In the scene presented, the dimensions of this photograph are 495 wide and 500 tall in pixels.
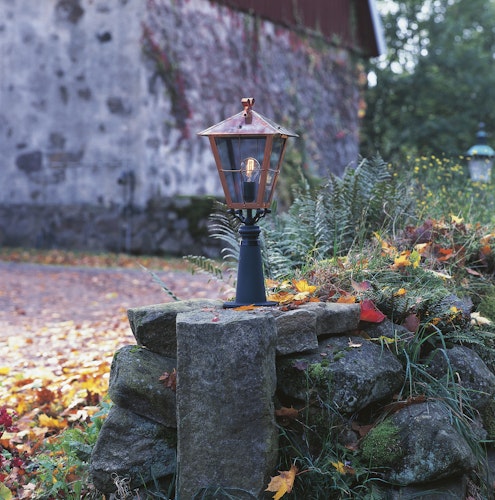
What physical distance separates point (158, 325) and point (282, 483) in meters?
0.85

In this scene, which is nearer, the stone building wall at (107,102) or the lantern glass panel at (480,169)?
the lantern glass panel at (480,169)

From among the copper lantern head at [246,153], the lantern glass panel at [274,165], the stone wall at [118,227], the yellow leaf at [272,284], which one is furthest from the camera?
the stone wall at [118,227]

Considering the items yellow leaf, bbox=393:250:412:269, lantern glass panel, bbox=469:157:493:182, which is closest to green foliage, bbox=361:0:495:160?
lantern glass panel, bbox=469:157:493:182

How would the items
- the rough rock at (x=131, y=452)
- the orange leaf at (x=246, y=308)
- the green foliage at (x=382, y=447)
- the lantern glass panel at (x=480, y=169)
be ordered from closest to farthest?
the green foliage at (x=382, y=447), the rough rock at (x=131, y=452), the orange leaf at (x=246, y=308), the lantern glass panel at (x=480, y=169)

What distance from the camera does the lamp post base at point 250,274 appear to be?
316cm

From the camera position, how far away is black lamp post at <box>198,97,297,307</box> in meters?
3.13

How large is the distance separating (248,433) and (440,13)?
78.5ft

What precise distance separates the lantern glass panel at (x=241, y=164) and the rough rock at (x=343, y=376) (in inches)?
30.4

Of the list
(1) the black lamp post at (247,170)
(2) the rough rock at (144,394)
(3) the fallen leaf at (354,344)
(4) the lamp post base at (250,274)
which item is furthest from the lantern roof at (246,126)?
(2) the rough rock at (144,394)

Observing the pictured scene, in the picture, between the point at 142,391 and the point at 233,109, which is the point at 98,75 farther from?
the point at 142,391

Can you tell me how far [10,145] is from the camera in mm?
12906

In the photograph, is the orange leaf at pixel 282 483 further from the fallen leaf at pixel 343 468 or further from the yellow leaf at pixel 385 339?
the yellow leaf at pixel 385 339

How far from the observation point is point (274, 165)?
10.8 feet

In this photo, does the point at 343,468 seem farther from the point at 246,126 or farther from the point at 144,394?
the point at 246,126
